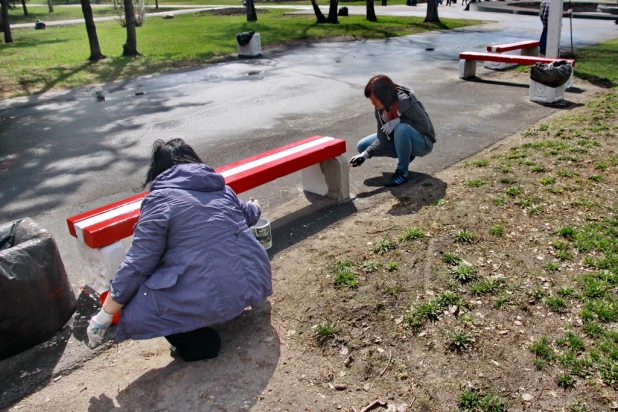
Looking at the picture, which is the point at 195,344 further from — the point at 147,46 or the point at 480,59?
the point at 147,46

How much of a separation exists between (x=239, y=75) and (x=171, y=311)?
10774 millimetres

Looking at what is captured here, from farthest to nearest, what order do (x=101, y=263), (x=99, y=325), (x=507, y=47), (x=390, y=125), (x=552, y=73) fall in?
(x=507, y=47), (x=552, y=73), (x=390, y=125), (x=101, y=263), (x=99, y=325)

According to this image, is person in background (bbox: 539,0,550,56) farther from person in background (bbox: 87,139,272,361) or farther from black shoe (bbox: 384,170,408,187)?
person in background (bbox: 87,139,272,361)

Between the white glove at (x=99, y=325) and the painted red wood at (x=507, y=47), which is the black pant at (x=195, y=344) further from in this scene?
the painted red wood at (x=507, y=47)

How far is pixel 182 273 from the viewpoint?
10.7ft

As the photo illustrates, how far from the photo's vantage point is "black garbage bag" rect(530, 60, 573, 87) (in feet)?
30.9

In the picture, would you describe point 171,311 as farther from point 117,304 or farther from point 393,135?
point 393,135

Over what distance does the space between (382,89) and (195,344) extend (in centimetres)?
Answer: 326

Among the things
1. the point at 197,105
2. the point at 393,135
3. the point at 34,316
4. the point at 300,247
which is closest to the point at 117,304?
Answer: the point at 34,316

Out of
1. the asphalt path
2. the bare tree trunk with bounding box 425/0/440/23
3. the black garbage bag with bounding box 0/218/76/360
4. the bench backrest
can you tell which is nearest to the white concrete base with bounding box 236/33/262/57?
the asphalt path

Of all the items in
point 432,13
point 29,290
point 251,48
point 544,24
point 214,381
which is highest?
point 432,13

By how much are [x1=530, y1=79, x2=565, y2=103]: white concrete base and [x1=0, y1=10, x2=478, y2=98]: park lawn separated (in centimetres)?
840

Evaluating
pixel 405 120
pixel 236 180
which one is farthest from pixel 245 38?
pixel 236 180

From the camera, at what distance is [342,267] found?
435 centimetres
